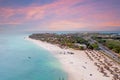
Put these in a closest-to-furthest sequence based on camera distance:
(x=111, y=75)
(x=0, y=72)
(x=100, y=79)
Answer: (x=100, y=79) → (x=111, y=75) → (x=0, y=72)

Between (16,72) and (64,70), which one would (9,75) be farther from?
(64,70)

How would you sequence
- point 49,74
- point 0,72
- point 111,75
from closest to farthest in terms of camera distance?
point 111,75, point 49,74, point 0,72

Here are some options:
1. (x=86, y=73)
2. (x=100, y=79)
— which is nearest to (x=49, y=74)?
(x=86, y=73)

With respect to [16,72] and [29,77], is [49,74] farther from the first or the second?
[16,72]

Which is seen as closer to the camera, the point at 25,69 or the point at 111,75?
the point at 111,75

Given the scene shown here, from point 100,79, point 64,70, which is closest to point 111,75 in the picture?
point 100,79

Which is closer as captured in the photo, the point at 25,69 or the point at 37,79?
the point at 37,79

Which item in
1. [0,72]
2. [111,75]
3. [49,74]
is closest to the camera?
[111,75]

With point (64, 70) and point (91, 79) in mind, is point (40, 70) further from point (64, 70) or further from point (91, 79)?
point (91, 79)

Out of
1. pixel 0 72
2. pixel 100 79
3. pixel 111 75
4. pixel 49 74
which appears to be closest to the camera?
pixel 100 79
